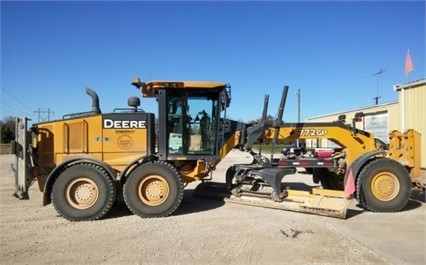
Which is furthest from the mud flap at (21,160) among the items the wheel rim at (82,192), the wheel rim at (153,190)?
the wheel rim at (153,190)

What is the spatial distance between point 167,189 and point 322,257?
12.8 feet

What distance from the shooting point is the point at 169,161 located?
9117mm

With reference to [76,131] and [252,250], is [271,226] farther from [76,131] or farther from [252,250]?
[76,131]

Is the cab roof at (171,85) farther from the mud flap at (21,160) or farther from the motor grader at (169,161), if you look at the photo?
the mud flap at (21,160)

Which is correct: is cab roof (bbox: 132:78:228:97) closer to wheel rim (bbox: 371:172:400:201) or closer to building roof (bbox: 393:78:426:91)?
wheel rim (bbox: 371:172:400:201)

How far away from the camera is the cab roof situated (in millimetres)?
8992

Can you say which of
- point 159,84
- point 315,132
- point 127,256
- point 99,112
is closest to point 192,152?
point 159,84

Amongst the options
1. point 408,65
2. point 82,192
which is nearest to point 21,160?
point 82,192

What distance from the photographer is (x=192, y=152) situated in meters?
9.23

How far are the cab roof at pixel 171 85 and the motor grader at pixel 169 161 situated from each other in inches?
0.9

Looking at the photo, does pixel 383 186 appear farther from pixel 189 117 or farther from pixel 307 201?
pixel 189 117

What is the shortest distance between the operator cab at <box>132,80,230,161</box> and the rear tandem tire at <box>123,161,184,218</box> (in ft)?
1.65

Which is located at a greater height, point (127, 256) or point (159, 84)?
point (159, 84)

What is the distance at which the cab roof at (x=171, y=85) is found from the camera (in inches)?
354
